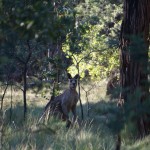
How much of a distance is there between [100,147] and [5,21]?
4.19 metres

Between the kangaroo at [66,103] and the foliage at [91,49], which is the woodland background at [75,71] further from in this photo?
the kangaroo at [66,103]

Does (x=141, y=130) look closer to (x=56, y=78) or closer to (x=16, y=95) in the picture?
(x=56, y=78)

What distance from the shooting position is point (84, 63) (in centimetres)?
1766

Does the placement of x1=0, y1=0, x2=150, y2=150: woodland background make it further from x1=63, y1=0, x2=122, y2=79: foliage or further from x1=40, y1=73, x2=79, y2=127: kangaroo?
x1=40, y1=73, x2=79, y2=127: kangaroo

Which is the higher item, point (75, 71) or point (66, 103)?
point (75, 71)

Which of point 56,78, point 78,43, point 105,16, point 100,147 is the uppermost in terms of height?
point 105,16

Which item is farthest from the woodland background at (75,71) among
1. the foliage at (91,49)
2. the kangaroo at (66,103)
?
the kangaroo at (66,103)

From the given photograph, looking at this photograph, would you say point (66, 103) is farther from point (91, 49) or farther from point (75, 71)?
point (91, 49)

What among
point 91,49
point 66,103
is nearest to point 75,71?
point 91,49

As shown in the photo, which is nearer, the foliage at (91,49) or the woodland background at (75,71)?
the woodland background at (75,71)

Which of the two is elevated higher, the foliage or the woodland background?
the foliage

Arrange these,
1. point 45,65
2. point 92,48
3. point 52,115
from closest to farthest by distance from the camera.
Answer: point 52,115 < point 45,65 < point 92,48

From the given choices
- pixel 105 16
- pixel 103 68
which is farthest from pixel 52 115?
pixel 105 16

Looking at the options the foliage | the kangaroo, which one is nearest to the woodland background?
the foliage
